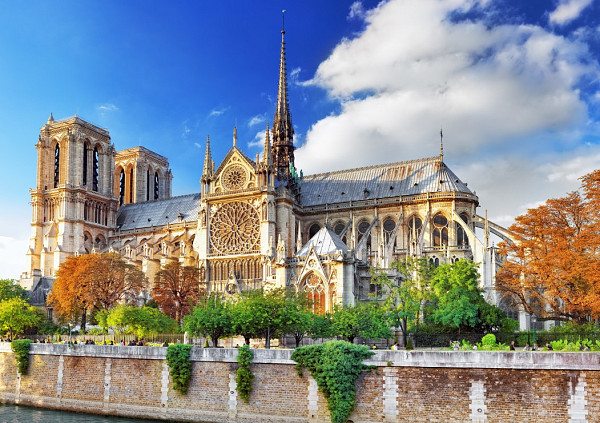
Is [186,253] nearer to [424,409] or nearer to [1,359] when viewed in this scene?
[1,359]

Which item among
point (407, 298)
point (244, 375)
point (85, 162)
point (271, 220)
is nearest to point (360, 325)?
point (407, 298)

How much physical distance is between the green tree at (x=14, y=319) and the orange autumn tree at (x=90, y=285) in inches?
160

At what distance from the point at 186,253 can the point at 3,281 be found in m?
17.5

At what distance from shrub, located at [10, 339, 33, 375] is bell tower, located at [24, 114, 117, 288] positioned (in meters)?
36.9

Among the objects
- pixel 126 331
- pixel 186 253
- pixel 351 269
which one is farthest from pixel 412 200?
pixel 126 331

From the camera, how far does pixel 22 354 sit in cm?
3706

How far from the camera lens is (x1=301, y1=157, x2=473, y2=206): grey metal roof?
6266cm

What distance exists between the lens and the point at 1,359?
38875 mm

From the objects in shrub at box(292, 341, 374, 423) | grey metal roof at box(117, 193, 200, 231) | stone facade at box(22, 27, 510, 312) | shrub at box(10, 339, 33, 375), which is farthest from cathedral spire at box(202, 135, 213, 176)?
shrub at box(292, 341, 374, 423)

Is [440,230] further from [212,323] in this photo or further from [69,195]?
[69,195]

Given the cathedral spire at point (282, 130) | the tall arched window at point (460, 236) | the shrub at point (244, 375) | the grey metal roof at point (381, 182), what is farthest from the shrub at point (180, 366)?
the cathedral spire at point (282, 130)

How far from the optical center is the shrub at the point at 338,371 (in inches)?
1030

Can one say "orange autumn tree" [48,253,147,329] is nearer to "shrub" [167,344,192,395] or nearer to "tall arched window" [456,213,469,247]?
"shrub" [167,344,192,395]

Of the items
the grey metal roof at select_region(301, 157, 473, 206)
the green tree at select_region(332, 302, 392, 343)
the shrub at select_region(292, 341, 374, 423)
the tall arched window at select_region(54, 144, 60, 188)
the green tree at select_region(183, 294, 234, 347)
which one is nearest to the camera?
the shrub at select_region(292, 341, 374, 423)
